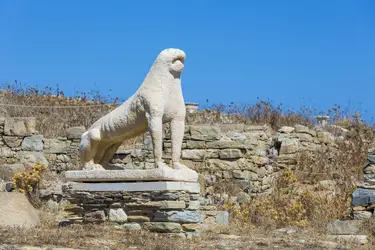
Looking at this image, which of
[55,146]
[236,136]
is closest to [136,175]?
[236,136]

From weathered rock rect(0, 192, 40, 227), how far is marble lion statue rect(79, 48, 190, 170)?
166 cm

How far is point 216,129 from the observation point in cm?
1316

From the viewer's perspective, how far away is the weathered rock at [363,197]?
9.41 m

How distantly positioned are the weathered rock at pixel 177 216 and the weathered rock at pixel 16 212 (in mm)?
1881

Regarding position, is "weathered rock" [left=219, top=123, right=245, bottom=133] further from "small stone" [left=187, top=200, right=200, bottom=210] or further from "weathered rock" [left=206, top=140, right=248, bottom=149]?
"small stone" [left=187, top=200, right=200, bottom=210]

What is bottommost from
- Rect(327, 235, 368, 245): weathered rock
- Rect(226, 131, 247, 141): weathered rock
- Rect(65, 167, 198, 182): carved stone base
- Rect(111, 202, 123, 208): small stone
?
Rect(327, 235, 368, 245): weathered rock

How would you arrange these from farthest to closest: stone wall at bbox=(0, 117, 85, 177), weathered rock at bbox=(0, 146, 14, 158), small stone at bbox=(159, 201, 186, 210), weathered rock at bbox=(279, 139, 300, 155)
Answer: weathered rock at bbox=(279, 139, 300, 155)
weathered rock at bbox=(0, 146, 14, 158)
stone wall at bbox=(0, 117, 85, 177)
small stone at bbox=(159, 201, 186, 210)

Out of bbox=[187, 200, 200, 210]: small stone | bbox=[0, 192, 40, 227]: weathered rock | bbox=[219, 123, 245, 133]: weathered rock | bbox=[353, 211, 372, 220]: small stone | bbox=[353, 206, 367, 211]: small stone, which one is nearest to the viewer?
bbox=[187, 200, 200, 210]: small stone

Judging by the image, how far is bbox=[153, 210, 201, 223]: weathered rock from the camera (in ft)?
25.8

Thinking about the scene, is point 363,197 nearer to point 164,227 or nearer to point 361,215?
point 361,215

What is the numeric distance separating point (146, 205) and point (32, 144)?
620 centimetres

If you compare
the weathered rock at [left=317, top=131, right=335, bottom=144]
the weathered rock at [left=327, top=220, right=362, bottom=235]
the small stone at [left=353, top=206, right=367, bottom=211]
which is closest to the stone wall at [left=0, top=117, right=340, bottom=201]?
the weathered rock at [left=317, top=131, right=335, bottom=144]

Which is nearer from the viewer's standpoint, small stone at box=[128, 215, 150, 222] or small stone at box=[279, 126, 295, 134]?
small stone at box=[128, 215, 150, 222]

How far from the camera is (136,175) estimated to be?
319 inches
